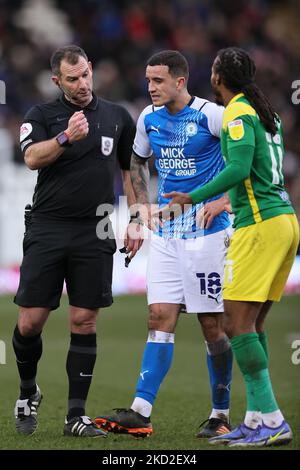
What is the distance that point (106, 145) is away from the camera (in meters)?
7.00

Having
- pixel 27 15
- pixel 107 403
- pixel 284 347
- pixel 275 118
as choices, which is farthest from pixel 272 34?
pixel 275 118

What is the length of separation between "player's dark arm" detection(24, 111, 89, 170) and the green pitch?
1707 mm

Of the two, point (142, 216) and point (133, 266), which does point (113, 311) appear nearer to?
point (133, 266)

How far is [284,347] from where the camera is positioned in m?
11.8

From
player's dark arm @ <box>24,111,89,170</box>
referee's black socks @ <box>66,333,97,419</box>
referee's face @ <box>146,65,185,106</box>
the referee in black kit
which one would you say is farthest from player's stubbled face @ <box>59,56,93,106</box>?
referee's black socks @ <box>66,333,97,419</box>

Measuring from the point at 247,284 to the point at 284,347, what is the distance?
5.94 m

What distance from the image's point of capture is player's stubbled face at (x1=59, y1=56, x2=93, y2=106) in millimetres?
6762

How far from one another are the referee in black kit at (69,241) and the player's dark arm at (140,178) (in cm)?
27

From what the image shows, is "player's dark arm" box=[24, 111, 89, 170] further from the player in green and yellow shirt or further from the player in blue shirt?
the player in green and yellow shirt

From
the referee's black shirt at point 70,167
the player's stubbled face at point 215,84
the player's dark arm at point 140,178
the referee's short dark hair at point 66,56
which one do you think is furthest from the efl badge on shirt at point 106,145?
the player's stubbled face at point 215,84

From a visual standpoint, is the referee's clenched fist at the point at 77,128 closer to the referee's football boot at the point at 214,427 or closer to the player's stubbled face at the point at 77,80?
the player's stubbled face at the point at 77,80

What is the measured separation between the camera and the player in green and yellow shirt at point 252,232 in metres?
6.02

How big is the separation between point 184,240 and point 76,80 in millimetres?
1238

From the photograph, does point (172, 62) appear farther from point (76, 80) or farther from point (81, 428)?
point (81, 428)
